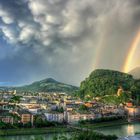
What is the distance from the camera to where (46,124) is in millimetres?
20062

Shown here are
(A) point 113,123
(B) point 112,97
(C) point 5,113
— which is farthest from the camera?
(B) point 112,97

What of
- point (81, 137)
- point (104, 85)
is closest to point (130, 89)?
Result: point (104, 85)

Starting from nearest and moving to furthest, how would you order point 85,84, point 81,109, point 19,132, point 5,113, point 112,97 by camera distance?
point 19,132, point 5,113, point 81,109, point 112,97, point 85,84

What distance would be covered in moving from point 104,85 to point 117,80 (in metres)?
2.67

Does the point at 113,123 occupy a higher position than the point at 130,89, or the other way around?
the point at 130,89

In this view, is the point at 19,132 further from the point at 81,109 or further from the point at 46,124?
the point at 81,109

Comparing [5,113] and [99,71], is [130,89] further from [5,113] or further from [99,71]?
[5,113]

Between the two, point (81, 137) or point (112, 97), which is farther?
point (112, 97)

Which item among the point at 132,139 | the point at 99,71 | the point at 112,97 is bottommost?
the point at 132,139

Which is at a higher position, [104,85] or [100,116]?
[104,85]

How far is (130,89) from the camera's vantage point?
40906mm

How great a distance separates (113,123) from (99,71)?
85.1 ft

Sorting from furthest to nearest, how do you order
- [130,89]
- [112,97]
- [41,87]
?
[41,87] < [130,89] < [112,97]

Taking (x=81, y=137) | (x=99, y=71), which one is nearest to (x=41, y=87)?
(x=99, y=71)
